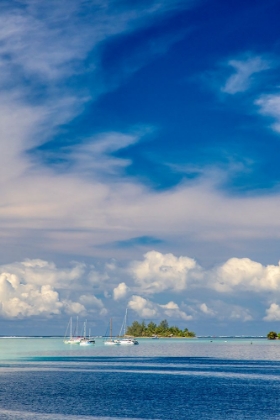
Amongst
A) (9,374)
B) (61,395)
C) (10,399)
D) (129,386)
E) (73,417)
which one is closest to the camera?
(73,417)

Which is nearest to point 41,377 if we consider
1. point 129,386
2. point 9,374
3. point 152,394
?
point 9,374

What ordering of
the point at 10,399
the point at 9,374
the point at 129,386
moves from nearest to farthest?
the point at 10,399 → the point at 129,386 → the point at 9,374

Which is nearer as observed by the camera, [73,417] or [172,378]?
[73,417]

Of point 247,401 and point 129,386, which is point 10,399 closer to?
point 129,386

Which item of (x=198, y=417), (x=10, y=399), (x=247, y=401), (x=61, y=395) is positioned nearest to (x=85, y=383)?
(x=61, y=395)

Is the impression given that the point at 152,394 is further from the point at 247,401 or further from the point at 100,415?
the point at 100,415

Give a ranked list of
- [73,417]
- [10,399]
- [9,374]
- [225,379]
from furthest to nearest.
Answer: [9,374], [225,379], [10,399], [73,417]

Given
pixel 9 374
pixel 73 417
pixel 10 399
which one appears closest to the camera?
pixel 73 417

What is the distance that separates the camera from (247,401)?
90812mm

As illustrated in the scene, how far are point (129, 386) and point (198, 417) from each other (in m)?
36.2

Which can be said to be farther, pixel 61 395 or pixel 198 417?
pixel 61 395

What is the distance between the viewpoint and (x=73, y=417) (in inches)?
2928

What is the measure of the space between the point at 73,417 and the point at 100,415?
383 cm

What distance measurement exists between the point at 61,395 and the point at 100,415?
20.9 m
